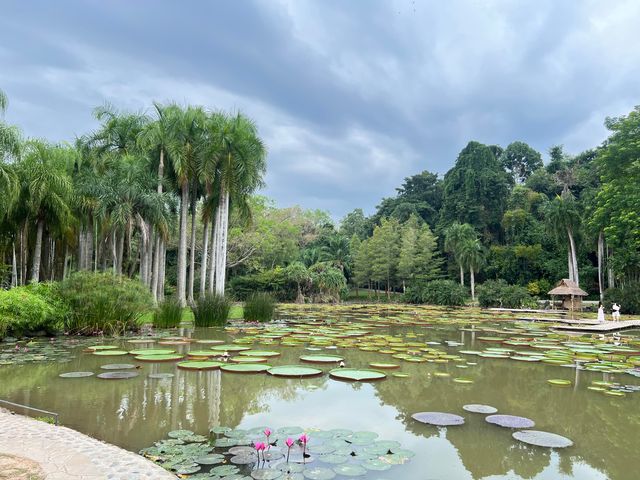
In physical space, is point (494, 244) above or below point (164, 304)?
above

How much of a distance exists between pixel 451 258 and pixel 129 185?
39.4m

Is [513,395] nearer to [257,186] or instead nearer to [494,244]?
[257,186]

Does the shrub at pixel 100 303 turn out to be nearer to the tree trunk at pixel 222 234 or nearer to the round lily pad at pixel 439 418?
the tree trunk at pixel 222 234

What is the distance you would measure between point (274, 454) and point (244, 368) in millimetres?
3893

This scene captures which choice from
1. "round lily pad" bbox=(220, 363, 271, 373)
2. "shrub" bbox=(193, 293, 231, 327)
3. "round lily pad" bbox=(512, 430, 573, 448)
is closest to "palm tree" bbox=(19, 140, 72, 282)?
"shrub" bbox=(193, 293, 231, 327)

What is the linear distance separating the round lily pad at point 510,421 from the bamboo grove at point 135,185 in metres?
16.1

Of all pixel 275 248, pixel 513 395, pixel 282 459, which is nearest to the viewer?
pixel 282 459

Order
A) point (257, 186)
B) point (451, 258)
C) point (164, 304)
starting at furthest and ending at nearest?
point (451, 258)
point (257, 186)
point (164, 304)

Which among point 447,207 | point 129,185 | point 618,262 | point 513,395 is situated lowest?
point 513,395

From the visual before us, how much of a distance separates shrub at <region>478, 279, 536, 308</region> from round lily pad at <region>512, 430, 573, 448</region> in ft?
102

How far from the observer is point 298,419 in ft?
17.1

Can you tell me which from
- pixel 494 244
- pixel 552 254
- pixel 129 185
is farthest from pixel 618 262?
pixel 129 185

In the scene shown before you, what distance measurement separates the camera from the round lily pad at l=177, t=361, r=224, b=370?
7957 mm

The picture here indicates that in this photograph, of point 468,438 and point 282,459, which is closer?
point 282,459
